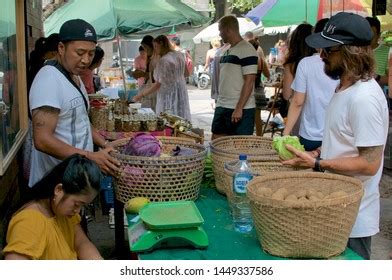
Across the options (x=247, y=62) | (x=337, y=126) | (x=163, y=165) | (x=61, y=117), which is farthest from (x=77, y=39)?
(x=247, y=62)

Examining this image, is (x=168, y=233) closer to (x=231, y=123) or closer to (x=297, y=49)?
(x=297, y=49)

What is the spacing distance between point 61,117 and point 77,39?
0.44 meters

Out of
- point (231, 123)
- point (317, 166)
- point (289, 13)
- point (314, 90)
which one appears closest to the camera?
point (317, 166)

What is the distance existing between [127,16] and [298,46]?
14.0 feet

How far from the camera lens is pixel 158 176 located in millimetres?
2822

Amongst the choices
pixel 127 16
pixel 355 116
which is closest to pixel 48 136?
pixel 355 116

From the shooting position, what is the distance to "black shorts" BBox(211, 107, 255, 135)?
20.0 ft

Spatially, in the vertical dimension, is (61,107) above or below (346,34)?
below

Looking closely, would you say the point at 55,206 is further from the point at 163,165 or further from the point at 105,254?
the point at 105,254

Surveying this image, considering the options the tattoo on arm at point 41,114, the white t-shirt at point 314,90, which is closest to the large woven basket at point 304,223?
the tattoo on arm at point 41,114

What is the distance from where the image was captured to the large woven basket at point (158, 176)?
2.81 meters

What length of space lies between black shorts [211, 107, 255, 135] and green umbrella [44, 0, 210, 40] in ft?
10.2

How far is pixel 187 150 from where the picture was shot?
3.20m

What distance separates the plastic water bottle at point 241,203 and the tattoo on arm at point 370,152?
541mm
